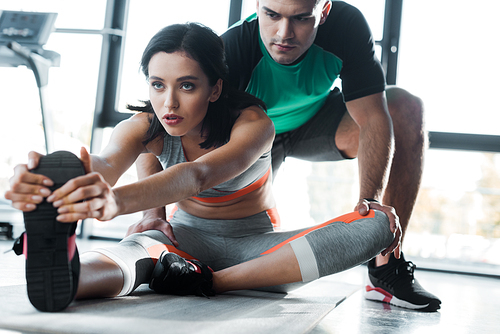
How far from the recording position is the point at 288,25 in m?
1.31

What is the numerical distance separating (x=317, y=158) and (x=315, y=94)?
28 centimetres

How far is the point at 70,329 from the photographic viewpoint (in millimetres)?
648

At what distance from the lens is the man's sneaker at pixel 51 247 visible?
707mm

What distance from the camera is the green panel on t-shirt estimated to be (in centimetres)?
148

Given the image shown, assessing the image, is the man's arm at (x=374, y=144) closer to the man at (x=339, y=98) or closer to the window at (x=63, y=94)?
the man at (x=339, y=98)

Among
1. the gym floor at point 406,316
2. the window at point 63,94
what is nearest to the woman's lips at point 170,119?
the gym floor at point 406,316

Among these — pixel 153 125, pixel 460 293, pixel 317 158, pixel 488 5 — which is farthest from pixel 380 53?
pixel 153 125

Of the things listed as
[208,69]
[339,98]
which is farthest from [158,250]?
[339,98]

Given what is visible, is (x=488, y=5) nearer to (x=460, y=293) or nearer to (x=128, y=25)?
(x=460, y=293)

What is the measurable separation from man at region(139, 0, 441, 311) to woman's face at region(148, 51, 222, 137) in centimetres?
31

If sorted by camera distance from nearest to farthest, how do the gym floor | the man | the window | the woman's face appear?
the gym floor
the woman's face
the man
the window

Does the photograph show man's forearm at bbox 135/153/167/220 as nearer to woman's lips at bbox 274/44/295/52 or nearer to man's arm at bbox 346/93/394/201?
woman's lips at bbox 274/44/295/52

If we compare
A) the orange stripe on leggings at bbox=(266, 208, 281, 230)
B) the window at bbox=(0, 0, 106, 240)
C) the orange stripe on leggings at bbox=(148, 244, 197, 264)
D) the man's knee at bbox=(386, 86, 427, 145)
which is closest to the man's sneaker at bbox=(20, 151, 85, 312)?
the orange stripe on leggings at bbox=(148, 244, 197, 264)

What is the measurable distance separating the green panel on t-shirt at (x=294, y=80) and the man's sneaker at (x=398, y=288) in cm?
61
